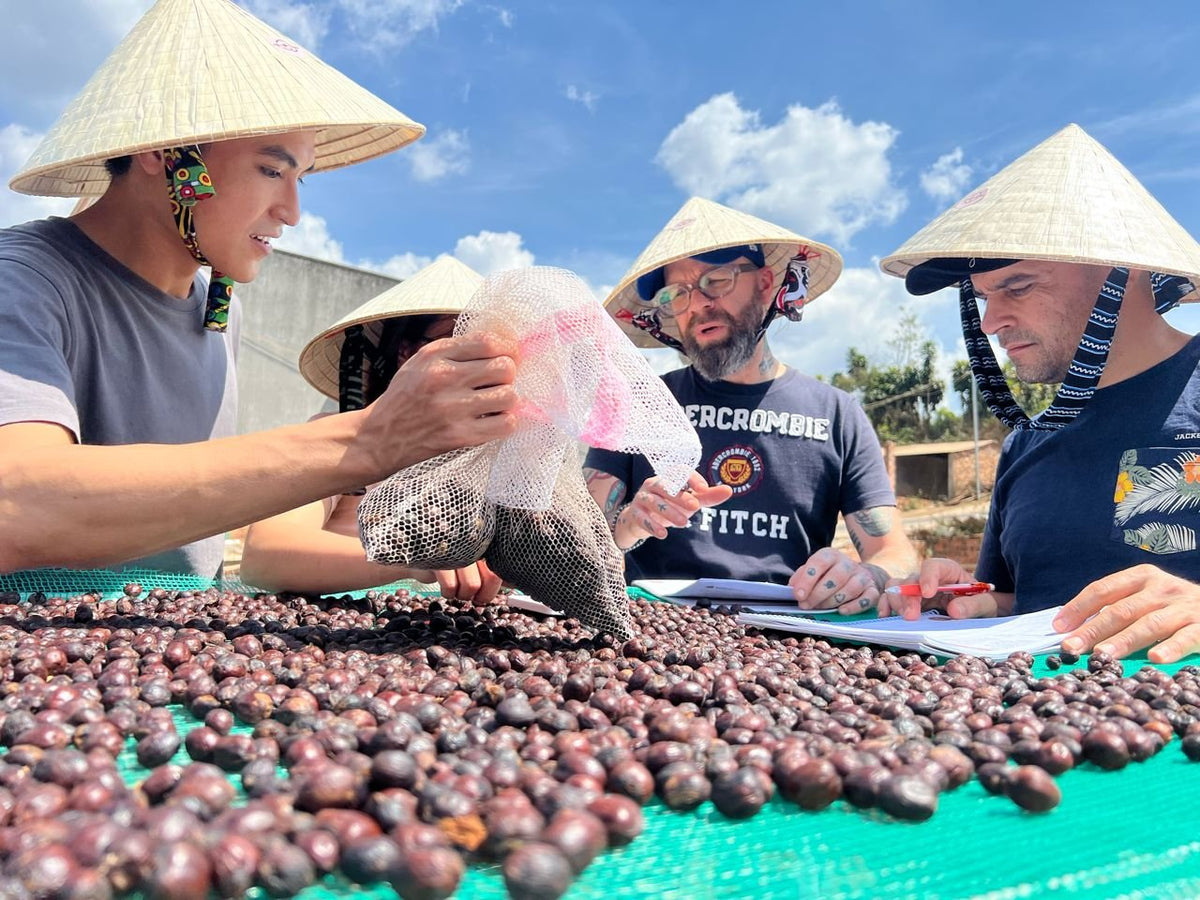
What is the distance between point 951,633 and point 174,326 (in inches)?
94.8

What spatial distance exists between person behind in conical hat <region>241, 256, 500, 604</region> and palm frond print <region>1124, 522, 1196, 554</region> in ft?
6.25

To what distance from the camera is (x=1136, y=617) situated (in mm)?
1845

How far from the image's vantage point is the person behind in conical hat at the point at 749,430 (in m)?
3.57

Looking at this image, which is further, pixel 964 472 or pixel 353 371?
pixel 964 472

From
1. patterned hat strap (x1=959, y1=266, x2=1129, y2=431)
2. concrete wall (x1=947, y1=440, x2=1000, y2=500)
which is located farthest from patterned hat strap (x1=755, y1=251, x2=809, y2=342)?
concrete wall (x1=947, y1=440, x2=1000, y2=500)

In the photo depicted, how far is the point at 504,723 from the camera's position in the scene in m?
1.18

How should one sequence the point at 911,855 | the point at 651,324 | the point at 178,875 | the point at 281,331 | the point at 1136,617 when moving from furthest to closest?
the point at 281,331 < the point at 651,324 < the point at 1136,617 < the point at 911,855 < the point at 178,875

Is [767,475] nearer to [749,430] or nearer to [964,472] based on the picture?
[749,430]

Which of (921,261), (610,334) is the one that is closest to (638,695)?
(610,334)

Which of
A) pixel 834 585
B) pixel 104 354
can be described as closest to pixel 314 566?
pixel 104 354

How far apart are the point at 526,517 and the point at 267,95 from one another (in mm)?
1248

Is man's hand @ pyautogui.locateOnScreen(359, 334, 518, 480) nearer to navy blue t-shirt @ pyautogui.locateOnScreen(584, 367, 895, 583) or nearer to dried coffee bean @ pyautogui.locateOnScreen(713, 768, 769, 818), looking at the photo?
dried coffee bean @ pyautogui.locateOnScreen(713, 768, 769, 818)

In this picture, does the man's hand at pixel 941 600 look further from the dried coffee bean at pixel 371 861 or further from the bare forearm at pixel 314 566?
the dried coffee bean at pixel 371 861

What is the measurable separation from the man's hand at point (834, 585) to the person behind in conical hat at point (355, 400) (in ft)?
3.33
